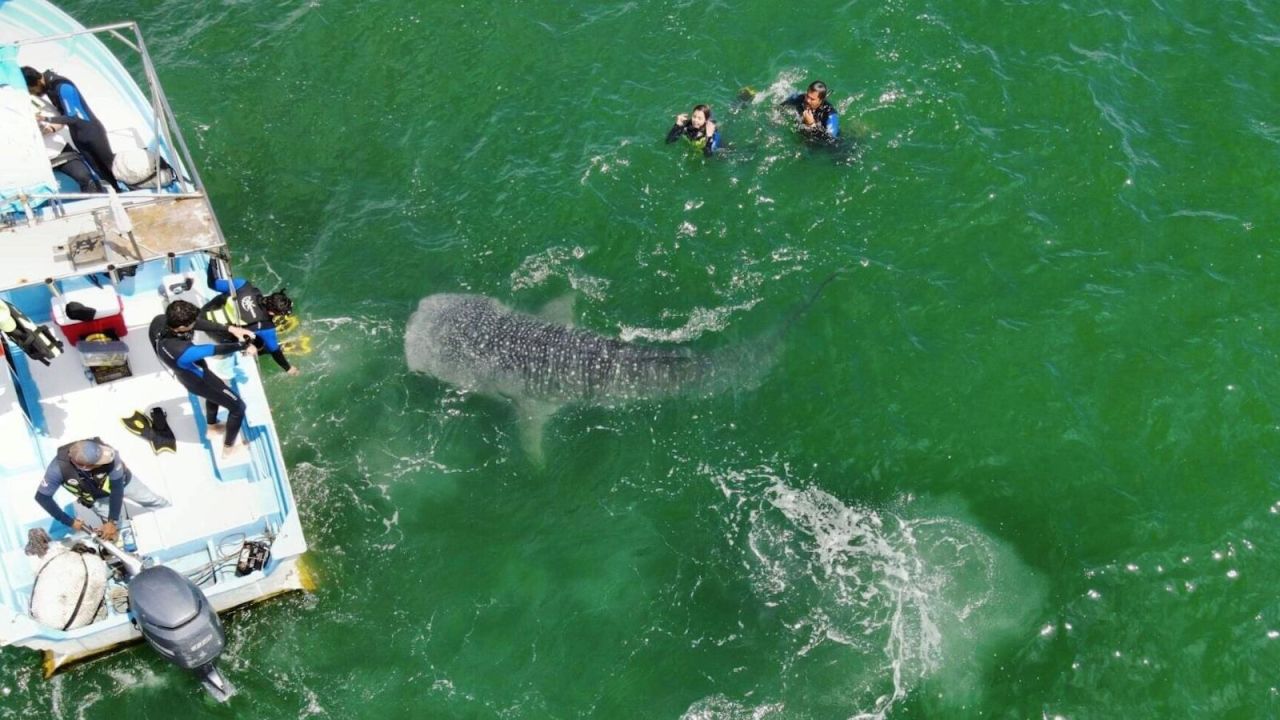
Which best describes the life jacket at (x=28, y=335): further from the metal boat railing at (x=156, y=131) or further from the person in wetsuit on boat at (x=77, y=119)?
the person in wetsuit on boat at (x=77, y=119)

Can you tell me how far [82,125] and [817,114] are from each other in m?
12.1

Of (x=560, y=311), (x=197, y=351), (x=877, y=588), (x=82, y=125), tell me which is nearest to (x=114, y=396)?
(x=197, y=351)

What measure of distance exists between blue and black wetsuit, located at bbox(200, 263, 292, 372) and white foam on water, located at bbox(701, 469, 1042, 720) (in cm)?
696

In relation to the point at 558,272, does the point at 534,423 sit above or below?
below

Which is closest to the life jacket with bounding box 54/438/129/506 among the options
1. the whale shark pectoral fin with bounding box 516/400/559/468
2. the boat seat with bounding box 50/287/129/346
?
the boat seat with bounding box 50/287/129/346

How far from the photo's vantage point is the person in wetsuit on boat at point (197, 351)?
12602 mm

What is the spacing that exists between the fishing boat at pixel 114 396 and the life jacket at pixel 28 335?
A: 0.08 ft

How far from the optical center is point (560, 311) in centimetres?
1684

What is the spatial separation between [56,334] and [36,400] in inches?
38.0

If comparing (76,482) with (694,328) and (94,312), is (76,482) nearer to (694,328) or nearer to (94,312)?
(94,312)

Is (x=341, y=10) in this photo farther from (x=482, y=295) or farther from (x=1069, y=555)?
(x=1069, y=555)

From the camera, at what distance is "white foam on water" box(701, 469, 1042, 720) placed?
44.1ft

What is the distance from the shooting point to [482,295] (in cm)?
1717

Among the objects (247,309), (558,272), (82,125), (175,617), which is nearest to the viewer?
(175,617)
